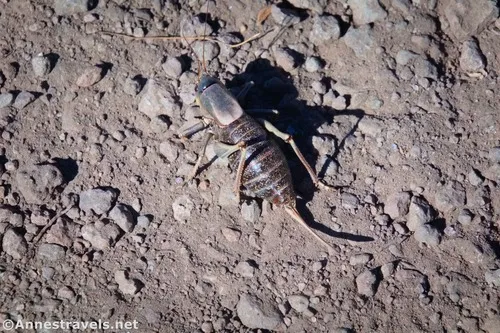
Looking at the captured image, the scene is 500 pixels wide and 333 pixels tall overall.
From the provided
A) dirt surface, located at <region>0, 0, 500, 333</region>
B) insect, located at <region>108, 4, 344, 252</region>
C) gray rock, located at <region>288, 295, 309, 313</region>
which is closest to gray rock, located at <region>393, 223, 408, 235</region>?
dirt surface, located at <region>0, 0, 500, 333</region>

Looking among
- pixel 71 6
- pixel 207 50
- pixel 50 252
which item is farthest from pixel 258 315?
pixel 71 6

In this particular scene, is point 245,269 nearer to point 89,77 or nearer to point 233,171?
point 233,171

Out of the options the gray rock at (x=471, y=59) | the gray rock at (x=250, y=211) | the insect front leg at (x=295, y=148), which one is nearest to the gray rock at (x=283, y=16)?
the insect front leg at (x=295, y=148)

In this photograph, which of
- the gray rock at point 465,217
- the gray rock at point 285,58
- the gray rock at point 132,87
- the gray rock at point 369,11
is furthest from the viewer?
the gray rock at point 369,11

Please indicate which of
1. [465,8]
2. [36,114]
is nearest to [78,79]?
[36,114]

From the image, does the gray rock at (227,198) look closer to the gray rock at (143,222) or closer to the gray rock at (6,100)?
the gray rock at (143,222)
